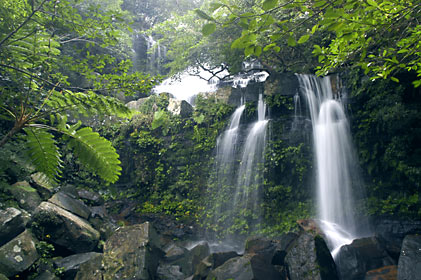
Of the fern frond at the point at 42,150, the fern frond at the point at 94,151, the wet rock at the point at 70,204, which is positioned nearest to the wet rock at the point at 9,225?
the wet rock at the point at 70,204

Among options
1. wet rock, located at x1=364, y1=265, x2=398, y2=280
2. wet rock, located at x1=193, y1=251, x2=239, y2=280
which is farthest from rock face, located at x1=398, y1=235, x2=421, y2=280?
wet rock, located at x1=193, y1=251, x2=239, y2=280

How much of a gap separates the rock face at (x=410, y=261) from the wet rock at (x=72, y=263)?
20.7 ft

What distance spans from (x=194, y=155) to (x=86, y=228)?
5354 millimetres

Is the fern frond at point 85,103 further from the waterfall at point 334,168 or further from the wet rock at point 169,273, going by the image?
the waterfall at point 334,168

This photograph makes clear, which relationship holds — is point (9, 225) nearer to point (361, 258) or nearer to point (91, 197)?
point (91, 197)

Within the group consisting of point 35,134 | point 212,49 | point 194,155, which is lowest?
point 35,134

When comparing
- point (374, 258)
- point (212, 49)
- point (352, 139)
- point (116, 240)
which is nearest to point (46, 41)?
point (116, 240)

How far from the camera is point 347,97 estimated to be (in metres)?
9.18

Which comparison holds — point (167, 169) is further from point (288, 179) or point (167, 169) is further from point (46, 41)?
point (46, 41)

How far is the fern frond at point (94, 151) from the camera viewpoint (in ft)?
10.0

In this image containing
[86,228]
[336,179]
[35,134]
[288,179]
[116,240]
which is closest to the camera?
[35,134]

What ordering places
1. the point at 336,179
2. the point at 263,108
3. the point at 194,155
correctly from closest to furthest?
the point at 336,179 → the point at 263,108 → the point at 194,155

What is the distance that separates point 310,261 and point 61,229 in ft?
19.0

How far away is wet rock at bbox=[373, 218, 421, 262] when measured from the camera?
20.1 ft
